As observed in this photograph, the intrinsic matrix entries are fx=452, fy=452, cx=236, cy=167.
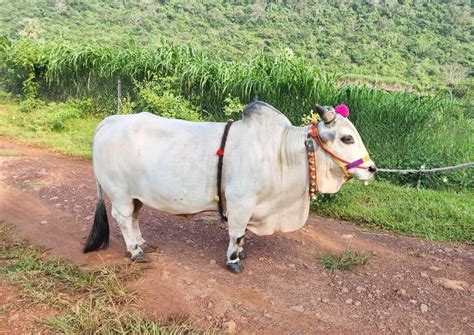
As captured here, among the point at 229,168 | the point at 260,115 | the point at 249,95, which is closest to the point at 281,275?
the point at 229,168

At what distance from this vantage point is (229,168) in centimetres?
345

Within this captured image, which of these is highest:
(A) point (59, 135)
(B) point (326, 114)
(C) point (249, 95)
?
(B) point (326, 114)

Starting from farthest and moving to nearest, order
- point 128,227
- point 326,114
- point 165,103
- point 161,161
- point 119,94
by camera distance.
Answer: point 119,94, point 165,103, point 128,227, point 161,161, point 326,114

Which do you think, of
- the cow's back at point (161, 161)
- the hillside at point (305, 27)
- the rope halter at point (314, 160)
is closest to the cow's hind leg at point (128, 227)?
the cow's back at point (161, 161)

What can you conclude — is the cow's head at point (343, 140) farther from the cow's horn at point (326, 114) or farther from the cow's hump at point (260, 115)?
the cow's hump at point (260, 115)

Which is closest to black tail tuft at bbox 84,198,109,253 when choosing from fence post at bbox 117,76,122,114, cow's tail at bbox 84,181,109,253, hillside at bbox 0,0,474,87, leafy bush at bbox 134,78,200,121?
cow's tail at bbox 84,181,109,253

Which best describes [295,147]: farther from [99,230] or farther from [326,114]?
[99,230]

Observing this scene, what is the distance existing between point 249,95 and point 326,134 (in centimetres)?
406

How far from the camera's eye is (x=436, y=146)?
20.8 feet

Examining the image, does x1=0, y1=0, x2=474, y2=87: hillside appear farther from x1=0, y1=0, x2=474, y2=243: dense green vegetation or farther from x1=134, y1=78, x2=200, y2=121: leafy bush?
x1=134, y1=78, x2=200, y2=121: leafy bush

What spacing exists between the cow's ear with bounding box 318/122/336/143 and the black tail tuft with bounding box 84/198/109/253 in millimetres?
1977

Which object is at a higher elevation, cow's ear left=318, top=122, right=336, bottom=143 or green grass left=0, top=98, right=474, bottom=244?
cow's ear left=318, top=122, right=336, bottom=143

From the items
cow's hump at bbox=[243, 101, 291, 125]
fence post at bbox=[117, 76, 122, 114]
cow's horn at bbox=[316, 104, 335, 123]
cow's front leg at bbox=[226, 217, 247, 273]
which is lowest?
fence post at bbox=[117, 76, 122, 114]

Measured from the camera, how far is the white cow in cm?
341
